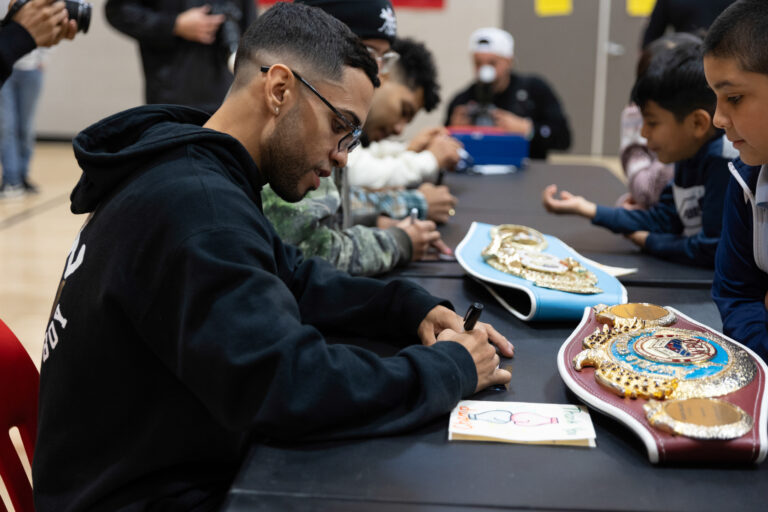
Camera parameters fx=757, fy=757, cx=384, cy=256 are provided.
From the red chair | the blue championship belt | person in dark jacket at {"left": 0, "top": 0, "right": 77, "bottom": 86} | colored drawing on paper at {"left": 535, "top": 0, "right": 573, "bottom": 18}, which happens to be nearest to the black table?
the blue championship belt

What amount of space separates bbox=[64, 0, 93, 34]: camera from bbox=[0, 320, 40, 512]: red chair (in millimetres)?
1069

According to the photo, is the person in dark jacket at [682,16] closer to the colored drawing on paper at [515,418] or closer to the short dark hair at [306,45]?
the short dark hair at [306,45]

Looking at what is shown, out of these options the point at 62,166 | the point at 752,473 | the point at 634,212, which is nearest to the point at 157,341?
the point at 752,473

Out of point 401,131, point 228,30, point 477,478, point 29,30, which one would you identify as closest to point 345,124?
point 477,478

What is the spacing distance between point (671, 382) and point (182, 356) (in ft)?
1.92

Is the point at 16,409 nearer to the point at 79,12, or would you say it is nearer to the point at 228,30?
the point at 79,12

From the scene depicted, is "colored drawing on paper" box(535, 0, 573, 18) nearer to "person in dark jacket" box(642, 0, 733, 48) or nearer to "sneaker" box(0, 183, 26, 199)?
"person in dark jacket" box(642, 0, 733, 48)

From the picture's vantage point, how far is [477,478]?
2.66 ft

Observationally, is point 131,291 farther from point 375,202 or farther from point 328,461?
point 375,202

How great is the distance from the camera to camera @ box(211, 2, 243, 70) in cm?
305

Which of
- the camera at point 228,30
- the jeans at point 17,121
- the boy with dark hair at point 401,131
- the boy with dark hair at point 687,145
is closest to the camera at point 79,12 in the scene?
the boy with dark hair at point 401,131

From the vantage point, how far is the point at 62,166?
629cm

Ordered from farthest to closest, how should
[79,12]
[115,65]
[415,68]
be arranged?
[115,65], [415,68], [79,12]

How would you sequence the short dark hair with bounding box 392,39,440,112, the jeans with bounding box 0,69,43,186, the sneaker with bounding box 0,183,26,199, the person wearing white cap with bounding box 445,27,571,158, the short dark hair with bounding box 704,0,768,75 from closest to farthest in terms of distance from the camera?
1. the short dark hair with bounding box 704,0,768,75
2. the short dark hair with bounding box 392,39,440,112
3. the person wearing white cap with bounding box 445,27,571,158
4. the jeans with bounding box 0,69,43,186
5. the sneaker with bounding box 0,183,26,199
